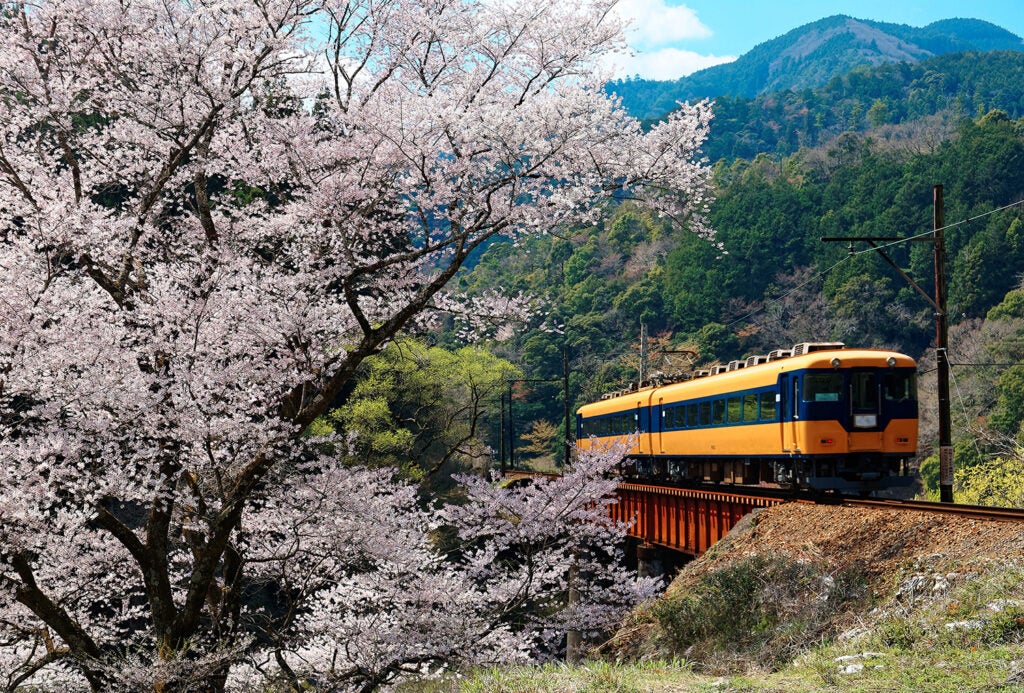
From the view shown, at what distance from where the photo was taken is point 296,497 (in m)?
13.7

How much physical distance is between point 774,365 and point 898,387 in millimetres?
2129

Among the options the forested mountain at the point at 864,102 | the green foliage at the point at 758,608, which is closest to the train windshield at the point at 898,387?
the green foliage at the point at 758,608

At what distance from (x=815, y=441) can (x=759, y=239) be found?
69.6 meters

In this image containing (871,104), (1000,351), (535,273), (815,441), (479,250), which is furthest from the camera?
(871,104)

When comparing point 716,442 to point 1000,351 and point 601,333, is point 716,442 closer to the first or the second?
point 1000,351

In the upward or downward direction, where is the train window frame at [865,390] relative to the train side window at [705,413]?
upward

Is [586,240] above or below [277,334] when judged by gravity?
above

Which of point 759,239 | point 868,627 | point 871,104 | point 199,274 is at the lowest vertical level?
point 868,627

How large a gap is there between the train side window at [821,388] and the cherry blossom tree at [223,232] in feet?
20.5

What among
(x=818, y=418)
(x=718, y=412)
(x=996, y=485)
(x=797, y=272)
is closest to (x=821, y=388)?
(x=818, y=418)

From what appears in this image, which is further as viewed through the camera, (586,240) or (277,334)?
(586,240)

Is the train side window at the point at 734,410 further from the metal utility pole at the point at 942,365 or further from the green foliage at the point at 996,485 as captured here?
the green foliage at the point at 996,485

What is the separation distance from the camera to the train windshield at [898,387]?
1691 centimetres

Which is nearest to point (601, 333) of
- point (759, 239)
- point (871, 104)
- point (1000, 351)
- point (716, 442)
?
point (759, 239)
